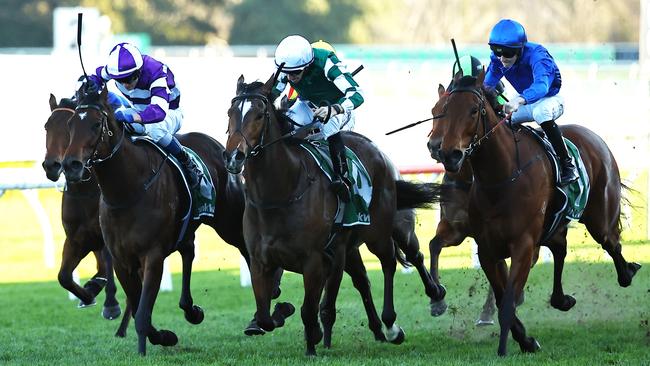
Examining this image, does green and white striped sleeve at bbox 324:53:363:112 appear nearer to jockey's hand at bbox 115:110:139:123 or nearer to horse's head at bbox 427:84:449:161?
horse's head at bbox 427:84:449:161

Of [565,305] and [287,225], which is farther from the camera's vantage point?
[565,305]

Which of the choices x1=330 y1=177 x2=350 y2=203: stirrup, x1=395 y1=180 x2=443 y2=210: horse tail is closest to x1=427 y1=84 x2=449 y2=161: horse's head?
x1=330 y1=177 x2=350 y2=203: stirrup

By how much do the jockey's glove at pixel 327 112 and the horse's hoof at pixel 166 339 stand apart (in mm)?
1616

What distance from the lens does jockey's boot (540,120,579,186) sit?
7266mm

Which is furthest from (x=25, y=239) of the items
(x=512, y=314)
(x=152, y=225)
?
(x=512, y=314)

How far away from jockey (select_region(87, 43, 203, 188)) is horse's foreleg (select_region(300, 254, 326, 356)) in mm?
1215

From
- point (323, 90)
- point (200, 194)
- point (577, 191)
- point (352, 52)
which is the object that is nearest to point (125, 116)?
point (200, 194)

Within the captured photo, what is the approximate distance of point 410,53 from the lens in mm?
36219

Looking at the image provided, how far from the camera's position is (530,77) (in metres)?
7.43

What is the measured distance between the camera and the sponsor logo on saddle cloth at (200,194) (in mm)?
7484

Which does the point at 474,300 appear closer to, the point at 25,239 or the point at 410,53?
the point at 25,239

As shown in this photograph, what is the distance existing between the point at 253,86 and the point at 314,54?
2.57 ft

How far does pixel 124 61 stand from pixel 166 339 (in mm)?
1688

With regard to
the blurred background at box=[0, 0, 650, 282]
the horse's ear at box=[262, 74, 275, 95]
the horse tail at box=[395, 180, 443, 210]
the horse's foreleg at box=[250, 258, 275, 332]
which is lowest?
the blurred background at box=[0, 0, 650, 282]
